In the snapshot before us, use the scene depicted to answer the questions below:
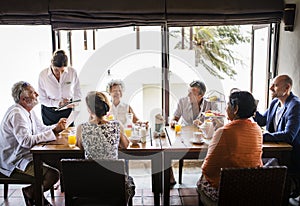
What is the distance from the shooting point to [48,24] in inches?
138

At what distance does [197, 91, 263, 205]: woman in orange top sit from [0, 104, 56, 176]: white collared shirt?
1318mm

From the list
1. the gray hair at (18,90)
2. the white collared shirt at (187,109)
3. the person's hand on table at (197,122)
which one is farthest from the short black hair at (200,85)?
the gray hair at (18,90)

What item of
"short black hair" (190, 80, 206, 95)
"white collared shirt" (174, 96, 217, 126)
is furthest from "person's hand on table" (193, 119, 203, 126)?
"short black hair" (190, 80, 206, 95)

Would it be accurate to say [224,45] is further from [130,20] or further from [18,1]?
[18,1]

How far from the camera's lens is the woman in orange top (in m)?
2.16

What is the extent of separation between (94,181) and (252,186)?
0.95 m

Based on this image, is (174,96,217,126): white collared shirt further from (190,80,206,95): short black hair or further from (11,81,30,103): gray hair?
(11,81,30,103): gray hair

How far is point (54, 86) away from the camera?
140 inches

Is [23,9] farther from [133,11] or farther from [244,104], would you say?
[244,104]

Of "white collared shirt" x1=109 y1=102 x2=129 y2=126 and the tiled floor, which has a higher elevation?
"white collared shirt" x1=109 y1=102 x2=129 y2=126

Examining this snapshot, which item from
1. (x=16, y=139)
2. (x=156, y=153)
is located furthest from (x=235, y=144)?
(x=16, y=139)

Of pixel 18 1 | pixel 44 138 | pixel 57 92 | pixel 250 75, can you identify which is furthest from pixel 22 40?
pixel 250 75

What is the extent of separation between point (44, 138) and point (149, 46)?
68.9 inches

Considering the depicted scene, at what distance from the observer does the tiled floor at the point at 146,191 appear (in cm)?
307
